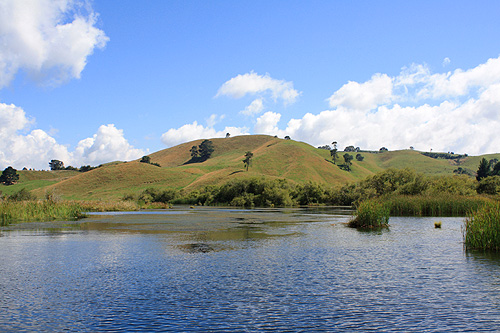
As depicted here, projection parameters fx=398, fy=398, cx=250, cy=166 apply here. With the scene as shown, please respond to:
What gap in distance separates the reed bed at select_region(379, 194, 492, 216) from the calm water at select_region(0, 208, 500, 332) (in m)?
33.6

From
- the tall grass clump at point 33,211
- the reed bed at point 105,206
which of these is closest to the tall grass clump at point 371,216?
the tall grass clump at point 33,211

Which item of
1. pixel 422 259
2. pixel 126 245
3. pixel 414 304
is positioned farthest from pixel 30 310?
pixel 422 259

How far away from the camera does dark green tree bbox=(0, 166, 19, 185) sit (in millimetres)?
191688

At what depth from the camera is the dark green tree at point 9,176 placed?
191688 millimetres

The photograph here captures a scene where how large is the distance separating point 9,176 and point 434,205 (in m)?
198

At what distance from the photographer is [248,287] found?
55.8 feet

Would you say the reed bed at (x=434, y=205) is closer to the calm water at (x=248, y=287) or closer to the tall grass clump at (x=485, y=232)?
the calm water at (x=248, y=287)

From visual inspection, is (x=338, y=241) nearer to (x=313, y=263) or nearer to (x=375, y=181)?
(x=313, y=263)

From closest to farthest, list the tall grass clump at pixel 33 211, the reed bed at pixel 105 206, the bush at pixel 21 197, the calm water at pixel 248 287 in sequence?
the calm water at pixel 248 287, the tall grass clump at pixel 33 211, the bush at pixel 21 197, the reed bed at pixel 105 206

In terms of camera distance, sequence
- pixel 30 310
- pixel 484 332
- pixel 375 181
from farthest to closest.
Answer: pixel 375 181 < pixel 30 310 < pixel 484 332

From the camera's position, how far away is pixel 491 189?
87.6 meters

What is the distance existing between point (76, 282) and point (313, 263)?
12.3m

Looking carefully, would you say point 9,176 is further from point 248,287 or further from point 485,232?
point 485,232

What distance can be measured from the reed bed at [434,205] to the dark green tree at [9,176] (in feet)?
622
